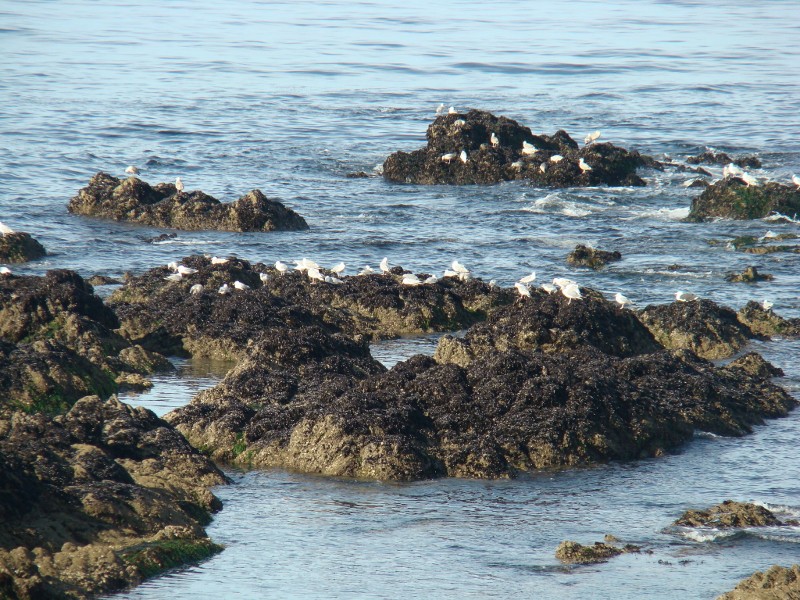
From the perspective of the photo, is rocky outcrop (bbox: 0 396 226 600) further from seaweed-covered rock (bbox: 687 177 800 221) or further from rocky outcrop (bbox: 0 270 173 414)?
seaweed-covered rock (bbox: 687 177 800 221)

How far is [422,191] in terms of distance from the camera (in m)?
22.8

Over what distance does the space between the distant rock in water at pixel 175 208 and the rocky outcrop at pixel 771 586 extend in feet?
44.2

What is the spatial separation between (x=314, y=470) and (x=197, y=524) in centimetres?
147

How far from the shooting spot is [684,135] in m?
29.0

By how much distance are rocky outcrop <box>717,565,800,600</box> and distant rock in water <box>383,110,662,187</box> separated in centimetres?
1702

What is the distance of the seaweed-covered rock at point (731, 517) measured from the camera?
759 centimetres

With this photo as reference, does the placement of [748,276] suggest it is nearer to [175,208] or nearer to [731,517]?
[731,517]

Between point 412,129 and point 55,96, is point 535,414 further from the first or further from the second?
point 55,96

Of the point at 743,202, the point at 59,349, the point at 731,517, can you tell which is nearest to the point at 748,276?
the point at 743,202

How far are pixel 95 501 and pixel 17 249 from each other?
407 inches

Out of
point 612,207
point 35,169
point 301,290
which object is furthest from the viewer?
point 35,169

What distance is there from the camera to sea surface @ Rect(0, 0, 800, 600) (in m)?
7.09

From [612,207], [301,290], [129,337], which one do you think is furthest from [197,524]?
[612,207]

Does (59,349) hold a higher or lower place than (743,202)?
lower
